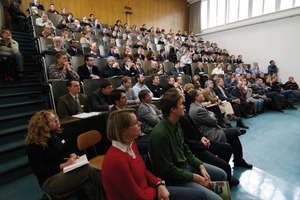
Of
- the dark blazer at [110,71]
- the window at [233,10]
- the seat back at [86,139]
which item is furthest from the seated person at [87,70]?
the window at [233,10]

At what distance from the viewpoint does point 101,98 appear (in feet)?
10.0

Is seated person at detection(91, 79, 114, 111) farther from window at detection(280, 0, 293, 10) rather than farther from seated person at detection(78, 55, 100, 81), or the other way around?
window at detection(280, 0, 293, 10)

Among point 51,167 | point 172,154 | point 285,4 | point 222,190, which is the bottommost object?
point 222,190

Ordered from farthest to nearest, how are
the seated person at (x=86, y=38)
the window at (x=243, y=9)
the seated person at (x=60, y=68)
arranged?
the window at (x=243, y=9) → the seated person at (x=86, y=38) → the seated person at (x=60, y=68)

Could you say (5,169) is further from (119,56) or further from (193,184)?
(119,56)

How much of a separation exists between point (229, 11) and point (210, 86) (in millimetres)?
7673

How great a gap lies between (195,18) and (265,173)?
11.3 metres

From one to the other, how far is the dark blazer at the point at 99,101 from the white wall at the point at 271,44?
804cm

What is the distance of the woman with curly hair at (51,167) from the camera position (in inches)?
54.6

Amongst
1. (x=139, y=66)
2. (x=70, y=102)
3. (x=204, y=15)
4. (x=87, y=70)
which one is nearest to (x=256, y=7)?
(x=204, y=15)

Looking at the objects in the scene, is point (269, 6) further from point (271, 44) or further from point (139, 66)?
point (139, 66)

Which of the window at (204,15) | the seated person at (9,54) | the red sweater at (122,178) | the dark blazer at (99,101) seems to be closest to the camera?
the red sweater at (122,178)

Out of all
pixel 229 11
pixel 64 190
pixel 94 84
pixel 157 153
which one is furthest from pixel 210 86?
pixel 229 11

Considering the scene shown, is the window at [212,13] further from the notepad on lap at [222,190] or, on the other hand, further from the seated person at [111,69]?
the notepad on lap at [222,190]
